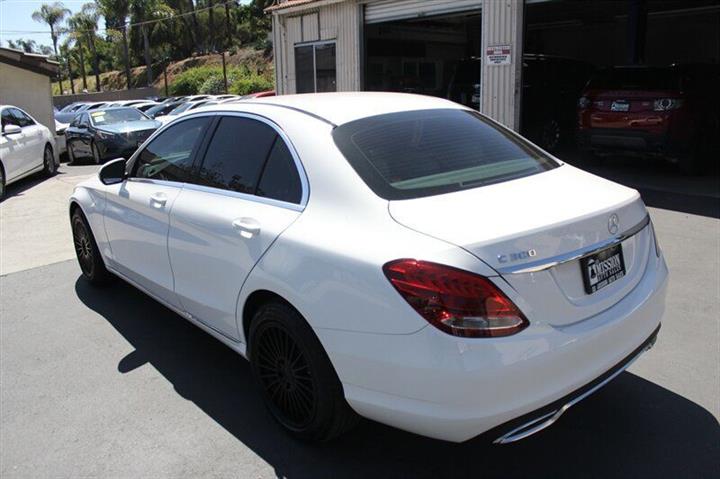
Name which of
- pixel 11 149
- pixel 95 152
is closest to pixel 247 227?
pixel 11 149

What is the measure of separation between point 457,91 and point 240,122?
10296mm

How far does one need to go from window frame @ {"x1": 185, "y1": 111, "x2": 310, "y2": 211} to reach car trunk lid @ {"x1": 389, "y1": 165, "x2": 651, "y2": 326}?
539mm

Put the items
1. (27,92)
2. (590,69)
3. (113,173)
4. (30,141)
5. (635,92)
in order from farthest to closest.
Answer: (27,92) → (590,69) → (30,141) → (635,92) → (113,173)

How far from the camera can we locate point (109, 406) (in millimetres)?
3564

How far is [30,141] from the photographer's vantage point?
478 inches

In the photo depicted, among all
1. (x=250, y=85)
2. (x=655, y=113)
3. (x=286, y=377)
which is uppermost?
(x=250, y=85)

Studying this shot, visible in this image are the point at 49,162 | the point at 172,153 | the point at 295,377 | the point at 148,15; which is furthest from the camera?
the point at 148,15

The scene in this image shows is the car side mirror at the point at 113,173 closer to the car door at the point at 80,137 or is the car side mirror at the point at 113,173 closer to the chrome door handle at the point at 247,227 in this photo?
the chrome door handle at the point at 247,227

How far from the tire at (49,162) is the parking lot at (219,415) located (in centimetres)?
894

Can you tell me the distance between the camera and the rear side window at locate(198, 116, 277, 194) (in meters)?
3.39

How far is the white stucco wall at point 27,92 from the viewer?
59.4 feet

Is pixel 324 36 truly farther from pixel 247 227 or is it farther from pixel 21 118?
pixel 247 227

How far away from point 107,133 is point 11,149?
14.5ft

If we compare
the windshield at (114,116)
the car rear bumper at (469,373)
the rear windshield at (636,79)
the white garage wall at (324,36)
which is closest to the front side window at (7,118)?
the windshield at (114,116)
